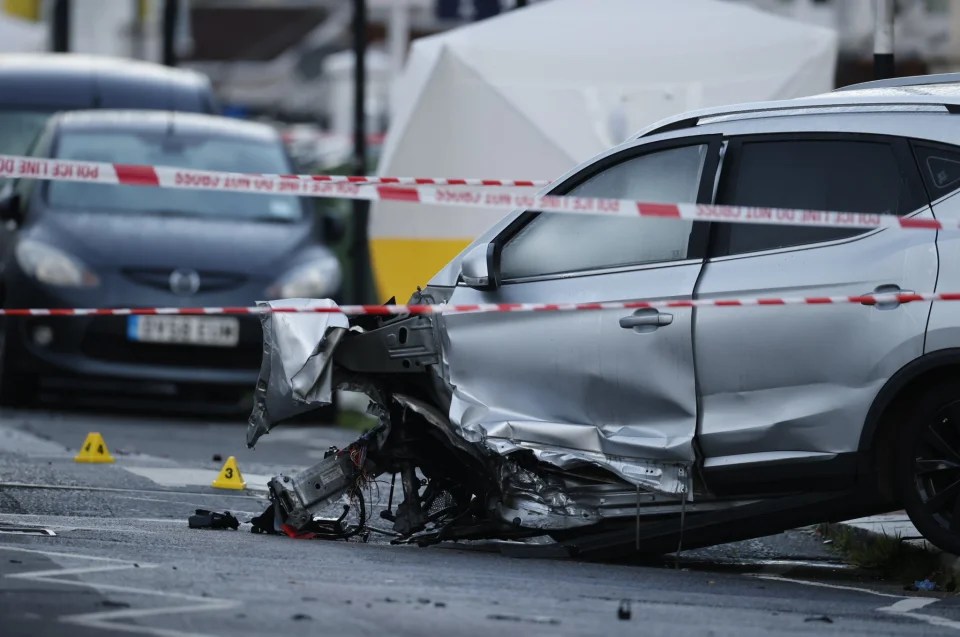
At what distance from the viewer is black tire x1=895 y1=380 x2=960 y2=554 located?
7.88 m

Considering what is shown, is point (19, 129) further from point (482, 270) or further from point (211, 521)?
point (482, 270)

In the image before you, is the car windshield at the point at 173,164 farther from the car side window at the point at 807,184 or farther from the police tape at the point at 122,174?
the car side window at the point at 807,184

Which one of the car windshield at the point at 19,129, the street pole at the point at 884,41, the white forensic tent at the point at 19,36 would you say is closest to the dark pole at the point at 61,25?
the white forensic tent at the point at 19,36

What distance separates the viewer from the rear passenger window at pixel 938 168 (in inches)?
312

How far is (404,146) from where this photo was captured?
16.1m

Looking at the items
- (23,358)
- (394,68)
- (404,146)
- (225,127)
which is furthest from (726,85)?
(394,68)

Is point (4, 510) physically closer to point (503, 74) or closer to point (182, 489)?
point (182, 489)

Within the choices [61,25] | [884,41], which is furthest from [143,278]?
[61,25]

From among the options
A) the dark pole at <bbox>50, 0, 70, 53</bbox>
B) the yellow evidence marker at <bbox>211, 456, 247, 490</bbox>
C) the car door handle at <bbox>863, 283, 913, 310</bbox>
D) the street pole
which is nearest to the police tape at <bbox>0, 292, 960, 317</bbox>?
the car door handle at <bbox>863, 283, 913, 310</bbox>

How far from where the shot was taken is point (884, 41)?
12.3 m

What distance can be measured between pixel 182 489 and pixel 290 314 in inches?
93.6

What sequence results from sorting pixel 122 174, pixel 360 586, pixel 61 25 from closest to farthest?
pixel 360 586 < pixel 122 174 < pixel 61 25

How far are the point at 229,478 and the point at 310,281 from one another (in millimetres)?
3869

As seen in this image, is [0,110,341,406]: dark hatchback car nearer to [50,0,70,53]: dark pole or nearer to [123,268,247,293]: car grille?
[123,268,247,293]: car grille
